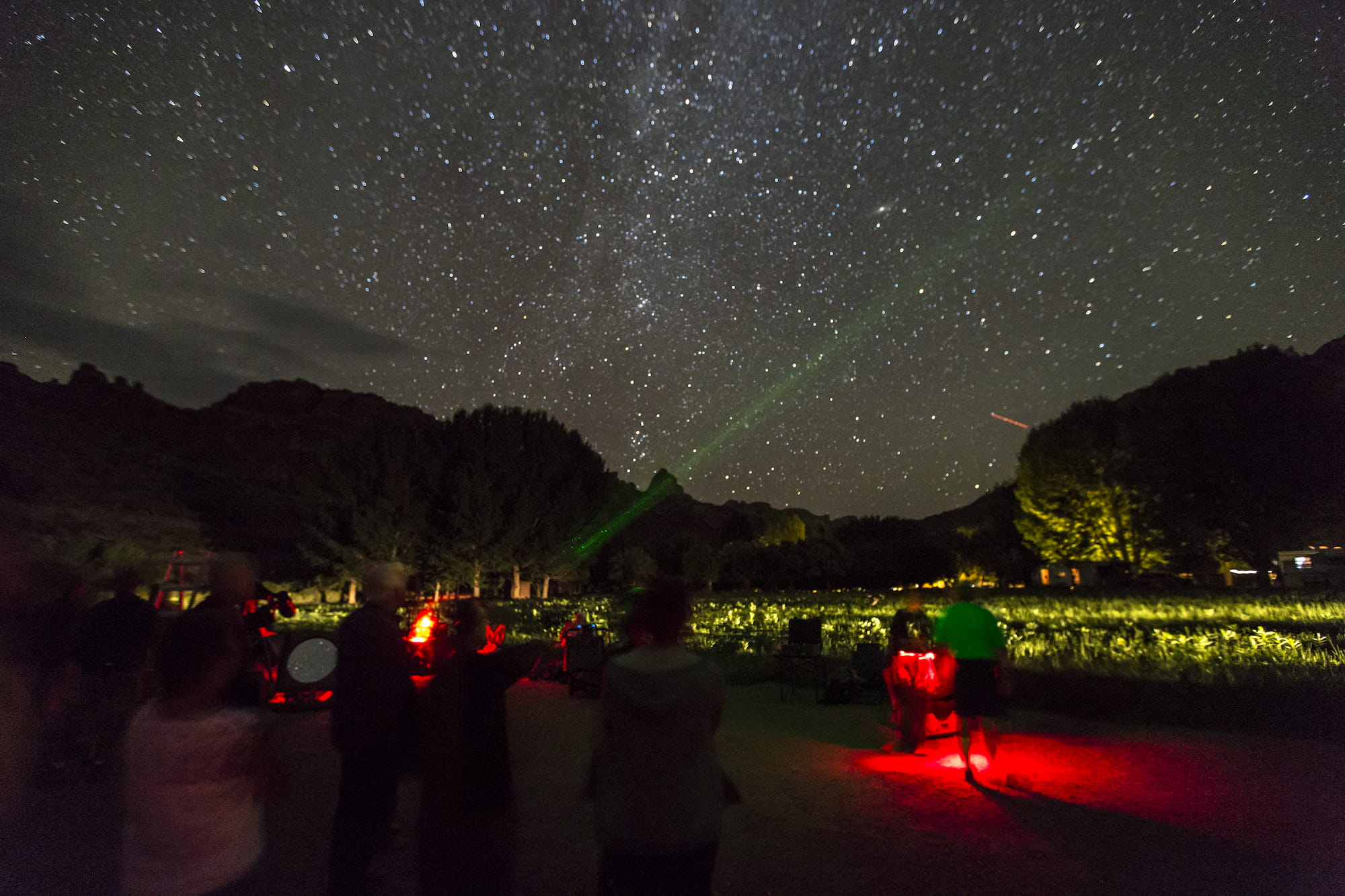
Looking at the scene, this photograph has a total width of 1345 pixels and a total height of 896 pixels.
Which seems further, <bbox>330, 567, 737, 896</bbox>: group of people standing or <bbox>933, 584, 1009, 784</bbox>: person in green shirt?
<bbox>933, 584, 1009, 784</bbox>: person in green shirt

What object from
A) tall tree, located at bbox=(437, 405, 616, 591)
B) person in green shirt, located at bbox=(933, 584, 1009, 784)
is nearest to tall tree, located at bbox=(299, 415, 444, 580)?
tall tree, located at bbox=(437, 405, 616, 591)

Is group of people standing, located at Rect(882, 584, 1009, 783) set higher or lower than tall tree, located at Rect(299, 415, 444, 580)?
lower

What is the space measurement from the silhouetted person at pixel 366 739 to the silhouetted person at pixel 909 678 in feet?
19.8

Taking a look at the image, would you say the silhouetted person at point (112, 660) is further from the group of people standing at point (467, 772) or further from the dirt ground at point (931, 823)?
the group of people standing at point (467, 772)

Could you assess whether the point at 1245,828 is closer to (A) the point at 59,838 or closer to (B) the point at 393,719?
(B) the point at 393,719

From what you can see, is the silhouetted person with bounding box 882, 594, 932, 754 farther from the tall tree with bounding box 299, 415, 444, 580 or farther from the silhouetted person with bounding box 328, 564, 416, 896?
the tall tree with bounding box 299, 415, 444, 580

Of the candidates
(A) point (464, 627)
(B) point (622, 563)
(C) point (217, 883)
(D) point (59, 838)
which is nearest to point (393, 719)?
(A) point (464, 627)

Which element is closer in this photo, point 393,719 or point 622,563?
point 393,719

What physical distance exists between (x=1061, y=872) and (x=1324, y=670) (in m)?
7.79

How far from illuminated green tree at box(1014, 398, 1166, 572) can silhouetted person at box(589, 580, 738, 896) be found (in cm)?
4568

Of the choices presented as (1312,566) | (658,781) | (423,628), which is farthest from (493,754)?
(1312,566)

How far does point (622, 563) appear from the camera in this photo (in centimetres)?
4934

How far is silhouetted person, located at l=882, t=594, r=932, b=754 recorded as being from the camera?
7.94 metres

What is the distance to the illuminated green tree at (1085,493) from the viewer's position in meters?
43.7
